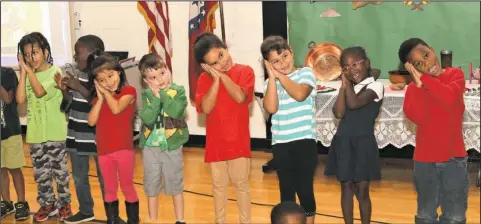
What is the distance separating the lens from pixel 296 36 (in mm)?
7996

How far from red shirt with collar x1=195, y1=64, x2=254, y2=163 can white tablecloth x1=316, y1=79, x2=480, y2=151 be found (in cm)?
198

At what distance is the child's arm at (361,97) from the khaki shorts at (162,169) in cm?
135

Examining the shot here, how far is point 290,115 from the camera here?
493 cm

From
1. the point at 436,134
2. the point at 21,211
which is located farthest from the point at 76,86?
the point at 436,134

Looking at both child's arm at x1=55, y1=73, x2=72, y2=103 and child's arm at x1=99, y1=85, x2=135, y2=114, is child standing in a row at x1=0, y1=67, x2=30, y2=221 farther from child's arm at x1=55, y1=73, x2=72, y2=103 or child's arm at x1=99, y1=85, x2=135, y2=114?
child's arm at x1=99, y1=85, x2=135, y2=114

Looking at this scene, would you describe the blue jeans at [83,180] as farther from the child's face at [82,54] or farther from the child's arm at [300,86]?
the child's arm at [300,86]

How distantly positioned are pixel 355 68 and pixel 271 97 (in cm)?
57

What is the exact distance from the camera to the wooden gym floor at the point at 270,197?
6.09 m

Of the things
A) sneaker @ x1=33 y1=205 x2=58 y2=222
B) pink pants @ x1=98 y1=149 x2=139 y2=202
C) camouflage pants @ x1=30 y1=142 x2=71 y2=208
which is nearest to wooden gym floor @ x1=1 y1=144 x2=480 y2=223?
sneaker @ x1=33 y1=205 x2=58 y2=222

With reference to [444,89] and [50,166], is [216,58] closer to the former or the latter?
[444,89]

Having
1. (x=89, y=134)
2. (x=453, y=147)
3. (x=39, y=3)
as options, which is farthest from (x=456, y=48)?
(x=39, y=3)

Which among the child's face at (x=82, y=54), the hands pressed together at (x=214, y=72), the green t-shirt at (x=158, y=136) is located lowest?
the green t-shirt at (x=158, y=136)

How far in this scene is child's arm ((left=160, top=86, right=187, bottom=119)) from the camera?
5.27 metres

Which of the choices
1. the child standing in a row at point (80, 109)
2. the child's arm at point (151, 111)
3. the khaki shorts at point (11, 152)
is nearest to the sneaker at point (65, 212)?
the child standing in a row at point (80, 109)
